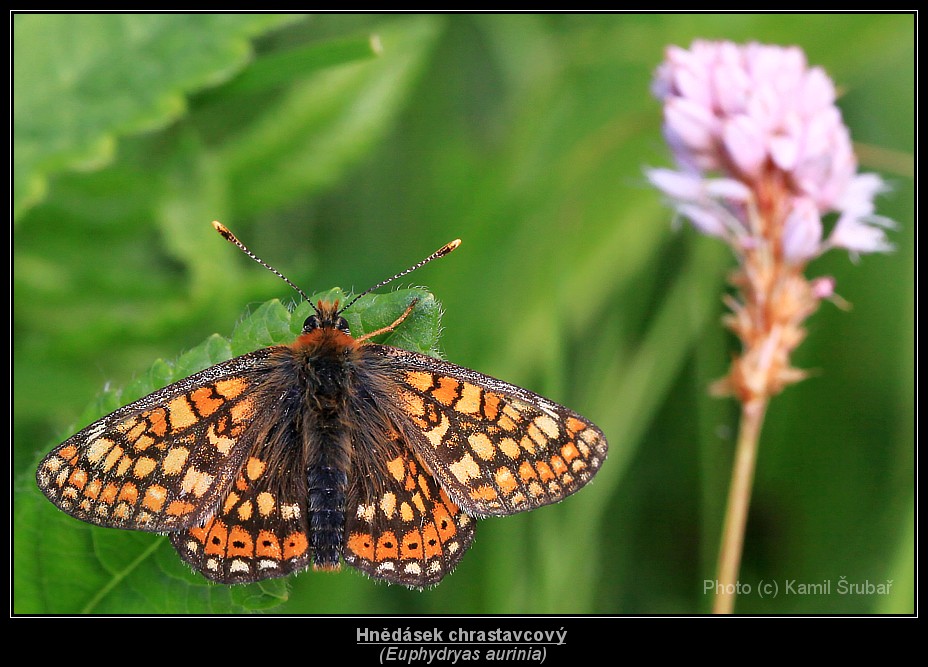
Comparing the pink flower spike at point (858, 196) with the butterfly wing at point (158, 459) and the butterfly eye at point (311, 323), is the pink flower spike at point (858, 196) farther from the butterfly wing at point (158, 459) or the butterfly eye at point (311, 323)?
the butterfly wing at point (158, 459)

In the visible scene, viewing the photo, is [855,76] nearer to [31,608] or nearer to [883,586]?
[883,586]

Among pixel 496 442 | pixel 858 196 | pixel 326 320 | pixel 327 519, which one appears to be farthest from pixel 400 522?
pixel 858 196

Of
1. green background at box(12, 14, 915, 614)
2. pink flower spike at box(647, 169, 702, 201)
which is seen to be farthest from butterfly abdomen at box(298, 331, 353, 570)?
pink flower spike at box(647, 169, 702, 201)

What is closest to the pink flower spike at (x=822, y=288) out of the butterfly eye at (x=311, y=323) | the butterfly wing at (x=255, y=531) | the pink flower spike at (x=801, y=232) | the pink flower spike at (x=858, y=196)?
the pink flower spike at (x=801, y=232)

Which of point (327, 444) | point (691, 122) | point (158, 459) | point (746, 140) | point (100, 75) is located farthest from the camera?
point (100, 75)

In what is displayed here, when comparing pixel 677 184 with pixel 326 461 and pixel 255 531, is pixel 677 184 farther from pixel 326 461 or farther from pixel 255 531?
pixel 255 531
